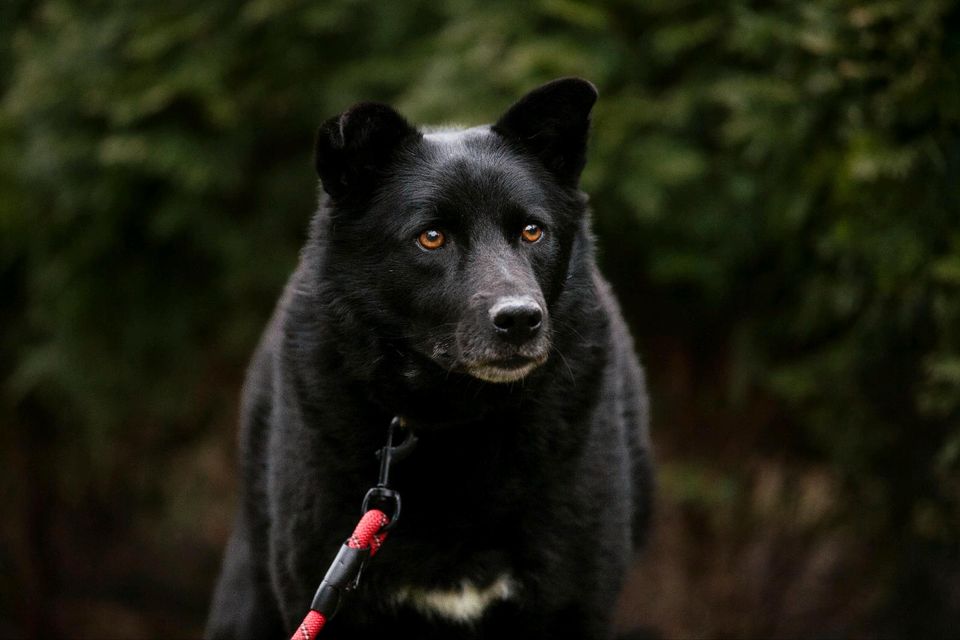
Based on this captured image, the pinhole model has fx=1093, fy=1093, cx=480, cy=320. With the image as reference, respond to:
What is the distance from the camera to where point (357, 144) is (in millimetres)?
3109

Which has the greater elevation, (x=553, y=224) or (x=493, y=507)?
(x=553, y=224)

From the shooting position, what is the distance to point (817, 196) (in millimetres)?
4887

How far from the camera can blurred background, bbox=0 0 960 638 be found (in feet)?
15.2

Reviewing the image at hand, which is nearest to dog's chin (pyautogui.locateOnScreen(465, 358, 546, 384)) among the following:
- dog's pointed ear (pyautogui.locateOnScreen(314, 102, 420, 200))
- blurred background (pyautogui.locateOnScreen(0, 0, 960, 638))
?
dog's pointed ear (pyautogui.locateOnScreen(314, 102, 420, 200))

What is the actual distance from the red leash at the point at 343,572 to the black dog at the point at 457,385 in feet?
0.47

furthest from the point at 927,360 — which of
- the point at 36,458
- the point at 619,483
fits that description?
the point at 36,458

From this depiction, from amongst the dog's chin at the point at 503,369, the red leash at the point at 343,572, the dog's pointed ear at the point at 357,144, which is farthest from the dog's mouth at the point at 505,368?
the dog's pointed ear at the point at 357,144

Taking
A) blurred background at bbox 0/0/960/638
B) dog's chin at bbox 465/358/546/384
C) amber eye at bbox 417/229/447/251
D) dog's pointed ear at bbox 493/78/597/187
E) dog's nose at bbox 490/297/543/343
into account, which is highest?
dog's pointed ear at bbox 493/78/597/187

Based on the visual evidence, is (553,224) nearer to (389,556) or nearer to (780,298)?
(389,556)

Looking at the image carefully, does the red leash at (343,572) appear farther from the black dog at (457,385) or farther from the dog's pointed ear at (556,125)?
the dog's pointed ear at (556,125)

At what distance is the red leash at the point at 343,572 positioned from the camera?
268cm

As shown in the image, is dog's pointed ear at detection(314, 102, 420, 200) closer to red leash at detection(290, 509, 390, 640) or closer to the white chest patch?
red leash at detection(290, 509, 390, 640)

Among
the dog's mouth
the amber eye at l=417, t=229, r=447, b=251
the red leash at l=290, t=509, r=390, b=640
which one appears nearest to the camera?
the red leash at l=290, t=509, r=390, b=640

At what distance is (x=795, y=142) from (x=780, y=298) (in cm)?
91
